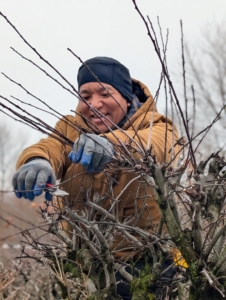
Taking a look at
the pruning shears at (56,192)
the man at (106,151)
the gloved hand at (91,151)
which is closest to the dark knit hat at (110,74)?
the man at (106,151)

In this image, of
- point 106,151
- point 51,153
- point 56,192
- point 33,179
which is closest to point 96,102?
point 51,153

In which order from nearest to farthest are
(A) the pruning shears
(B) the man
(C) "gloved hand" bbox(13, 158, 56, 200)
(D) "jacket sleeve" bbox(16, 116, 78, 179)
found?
(A) the pruning shears, (B) the man, (C) "gloved hand" bbox(13, 158, 56, 200), (D) "jacket sleeve" bbox(16, 116, 78, 179)

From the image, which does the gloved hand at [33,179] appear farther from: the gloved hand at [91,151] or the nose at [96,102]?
the nose at [96,102]

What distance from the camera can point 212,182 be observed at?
6.19ft

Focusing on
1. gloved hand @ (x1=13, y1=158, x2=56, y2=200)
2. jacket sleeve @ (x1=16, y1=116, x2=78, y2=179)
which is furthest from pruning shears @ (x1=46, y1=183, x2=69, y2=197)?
jacket sleeve @ (x1=16, y1=116, x2=78, y2=179)

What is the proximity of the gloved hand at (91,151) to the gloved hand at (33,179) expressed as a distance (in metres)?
0.28

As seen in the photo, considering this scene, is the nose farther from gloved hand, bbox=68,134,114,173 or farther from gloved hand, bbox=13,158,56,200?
gloved hand, bbox=68,134,114,173

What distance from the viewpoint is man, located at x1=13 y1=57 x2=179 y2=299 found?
2.03 m

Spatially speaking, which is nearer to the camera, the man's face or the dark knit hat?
the man's face

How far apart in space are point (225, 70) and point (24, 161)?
19013mm

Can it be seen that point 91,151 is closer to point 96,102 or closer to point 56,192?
point 56,192

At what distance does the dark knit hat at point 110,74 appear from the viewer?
10.7ft

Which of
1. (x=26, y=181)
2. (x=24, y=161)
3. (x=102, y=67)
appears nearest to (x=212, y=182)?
(x=26, y=181)

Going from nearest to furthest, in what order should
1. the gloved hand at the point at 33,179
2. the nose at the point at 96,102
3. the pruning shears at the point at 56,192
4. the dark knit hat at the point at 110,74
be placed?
the pruning shears at the point at 56,192 < the gloved hand at the point at 33,179 < the nose at the point at 96,102 < the dark knit hat at the point at 110,74
